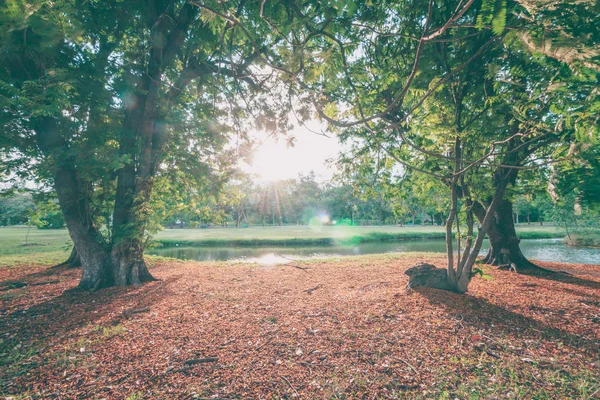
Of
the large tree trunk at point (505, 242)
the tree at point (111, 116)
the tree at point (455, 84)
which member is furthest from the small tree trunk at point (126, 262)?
the large tree trunk at point (505, 242)

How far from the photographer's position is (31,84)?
379cm

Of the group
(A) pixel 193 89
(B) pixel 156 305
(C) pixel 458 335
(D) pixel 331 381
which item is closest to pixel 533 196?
(C) pixel 458 335

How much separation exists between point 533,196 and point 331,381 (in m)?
6.19

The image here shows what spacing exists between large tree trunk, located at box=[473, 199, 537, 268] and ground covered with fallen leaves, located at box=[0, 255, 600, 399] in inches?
111

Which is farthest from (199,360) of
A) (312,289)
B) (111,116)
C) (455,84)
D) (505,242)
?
(505,242)

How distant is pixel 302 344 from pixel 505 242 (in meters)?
8.90

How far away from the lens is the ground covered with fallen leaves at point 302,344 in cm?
247

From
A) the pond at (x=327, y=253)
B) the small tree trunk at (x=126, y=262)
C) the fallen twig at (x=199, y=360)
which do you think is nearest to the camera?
the fallen twig at (x=199, y=360)

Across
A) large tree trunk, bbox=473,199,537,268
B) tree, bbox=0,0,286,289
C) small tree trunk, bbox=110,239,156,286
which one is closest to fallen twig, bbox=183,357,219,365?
tree, bbox=0,0,286,289

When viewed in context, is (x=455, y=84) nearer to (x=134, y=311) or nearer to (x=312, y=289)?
(x=312, y=289)

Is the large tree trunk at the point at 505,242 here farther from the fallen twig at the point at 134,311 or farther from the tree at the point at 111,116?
the fallen twig at the point at 134,311

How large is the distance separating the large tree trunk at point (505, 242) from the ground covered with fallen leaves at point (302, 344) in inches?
111

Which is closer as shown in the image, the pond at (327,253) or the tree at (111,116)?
the tree at (111,116)

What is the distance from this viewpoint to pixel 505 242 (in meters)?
8.59
